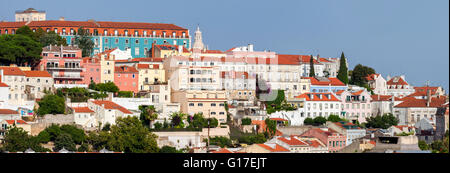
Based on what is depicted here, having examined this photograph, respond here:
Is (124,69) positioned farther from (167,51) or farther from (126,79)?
(167,51)

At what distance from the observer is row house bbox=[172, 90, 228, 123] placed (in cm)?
5528

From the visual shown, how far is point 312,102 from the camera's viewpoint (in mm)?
61938

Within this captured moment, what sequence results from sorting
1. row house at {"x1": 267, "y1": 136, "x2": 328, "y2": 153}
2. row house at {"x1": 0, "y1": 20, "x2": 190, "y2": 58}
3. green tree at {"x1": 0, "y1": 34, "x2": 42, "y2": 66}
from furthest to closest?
row house at {"x1": 0, "y1": 20, "x2": 190, "y2": 58}
green tree at {"x1": 0, "y1": 34, "x2": 42, "y2": 66}
row house at {"x1": 267, "y1": 136, "x2": 328, "y2": 153}

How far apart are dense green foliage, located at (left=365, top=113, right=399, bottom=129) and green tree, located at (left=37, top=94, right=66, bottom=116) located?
23650 millimetres

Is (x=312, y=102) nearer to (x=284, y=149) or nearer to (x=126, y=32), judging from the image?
(x=284, y=149)

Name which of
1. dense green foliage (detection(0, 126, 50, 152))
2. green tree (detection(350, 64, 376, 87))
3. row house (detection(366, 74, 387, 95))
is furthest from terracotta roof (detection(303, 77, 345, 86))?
dense green foliage (detection(0, 126, 50, 152))

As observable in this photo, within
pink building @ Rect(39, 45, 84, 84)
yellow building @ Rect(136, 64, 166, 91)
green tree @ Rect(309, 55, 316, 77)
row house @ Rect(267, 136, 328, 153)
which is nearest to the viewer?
row house @ Rect(267, 136, 328, 153)

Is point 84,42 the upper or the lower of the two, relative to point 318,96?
upper

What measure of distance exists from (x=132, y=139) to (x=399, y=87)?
36.8m

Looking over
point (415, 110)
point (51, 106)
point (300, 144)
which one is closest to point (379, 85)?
point (415, 110)

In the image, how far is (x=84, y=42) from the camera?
6931 centimetres

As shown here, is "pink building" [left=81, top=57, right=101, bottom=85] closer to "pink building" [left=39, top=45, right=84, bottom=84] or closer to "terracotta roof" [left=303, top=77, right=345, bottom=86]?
"pink building" [left=39, top=45, right=84, bottom=84]
